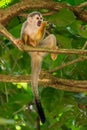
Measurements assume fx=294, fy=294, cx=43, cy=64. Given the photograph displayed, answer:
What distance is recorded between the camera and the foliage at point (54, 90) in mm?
1652

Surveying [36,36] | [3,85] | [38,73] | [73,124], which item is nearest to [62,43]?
[36,36]

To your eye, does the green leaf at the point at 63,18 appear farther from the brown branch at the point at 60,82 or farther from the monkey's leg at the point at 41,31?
the brown branch at the point at 60,82

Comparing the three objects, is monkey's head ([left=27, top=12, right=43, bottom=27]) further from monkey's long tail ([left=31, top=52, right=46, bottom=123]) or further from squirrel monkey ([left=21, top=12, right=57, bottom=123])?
monkey's long tail ([left=31, top=52, right=46, bottom=123])

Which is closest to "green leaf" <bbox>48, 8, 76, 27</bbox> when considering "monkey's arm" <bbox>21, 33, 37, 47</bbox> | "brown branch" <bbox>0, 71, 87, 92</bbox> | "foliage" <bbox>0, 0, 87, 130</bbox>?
"foliage" <bbox>0, 0, 87, 130</bbox>

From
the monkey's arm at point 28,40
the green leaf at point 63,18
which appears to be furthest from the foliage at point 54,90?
the monkey's arm at point 28,40

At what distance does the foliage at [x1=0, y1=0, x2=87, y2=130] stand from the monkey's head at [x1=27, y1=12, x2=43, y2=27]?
6cm

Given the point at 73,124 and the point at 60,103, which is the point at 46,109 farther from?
the point at 73,124

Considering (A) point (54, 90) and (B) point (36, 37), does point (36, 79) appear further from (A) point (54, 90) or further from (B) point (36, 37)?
(A) point (54, 90)

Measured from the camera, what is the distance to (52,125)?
1761mm

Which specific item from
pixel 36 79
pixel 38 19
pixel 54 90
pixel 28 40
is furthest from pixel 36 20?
A: pixel 54 90

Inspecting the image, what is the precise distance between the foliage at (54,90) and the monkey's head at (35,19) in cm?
6

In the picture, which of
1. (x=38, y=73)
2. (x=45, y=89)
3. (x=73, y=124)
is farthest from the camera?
(x=73, y=124)

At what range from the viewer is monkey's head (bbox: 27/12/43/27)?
153 cm

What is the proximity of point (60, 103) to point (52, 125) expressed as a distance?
0.15 m
